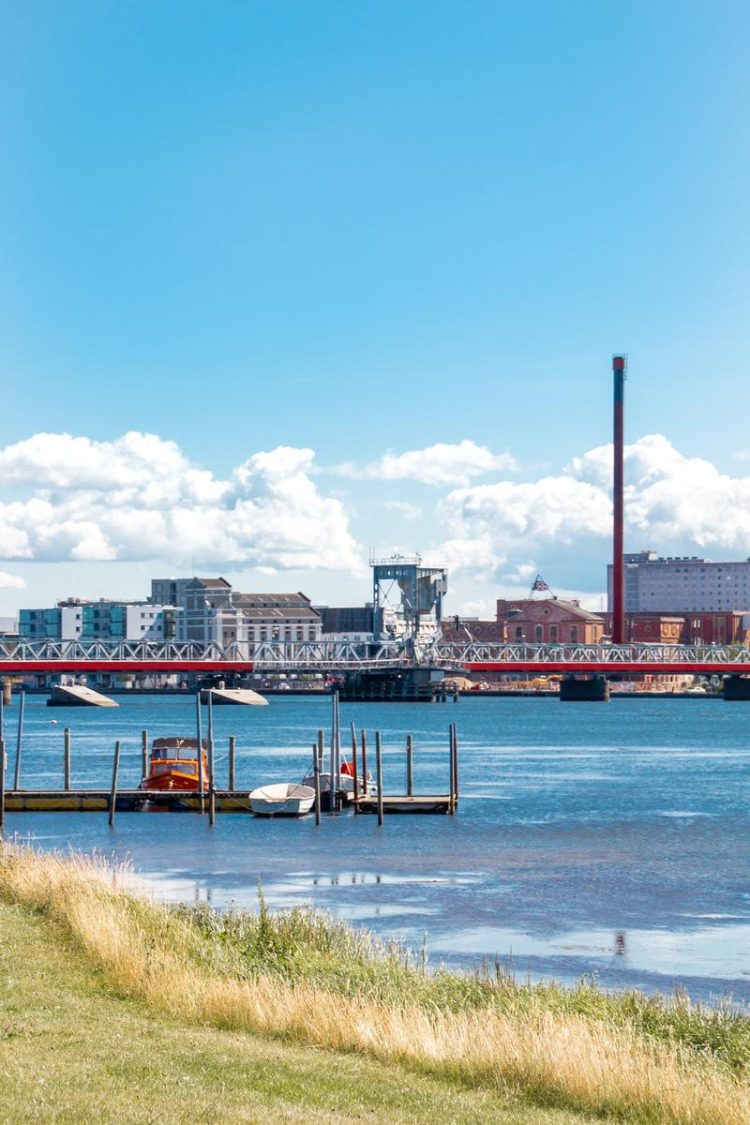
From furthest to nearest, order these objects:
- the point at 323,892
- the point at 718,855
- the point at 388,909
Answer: the point at 718,855 < the point at 323,892 < the point at 388,909

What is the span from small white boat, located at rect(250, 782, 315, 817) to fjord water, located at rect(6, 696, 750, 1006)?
0.86 m

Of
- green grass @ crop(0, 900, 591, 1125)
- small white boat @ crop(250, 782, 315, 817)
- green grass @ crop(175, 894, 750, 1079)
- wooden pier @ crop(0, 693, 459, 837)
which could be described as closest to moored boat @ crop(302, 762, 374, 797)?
wooden pier @ crop(0, 693, 459, 837)

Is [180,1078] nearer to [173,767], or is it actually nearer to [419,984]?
[419,984]

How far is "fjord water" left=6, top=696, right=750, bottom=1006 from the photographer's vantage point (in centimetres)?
3241

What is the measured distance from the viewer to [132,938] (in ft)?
83.3

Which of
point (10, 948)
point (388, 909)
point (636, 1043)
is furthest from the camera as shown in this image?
point (388, 909)

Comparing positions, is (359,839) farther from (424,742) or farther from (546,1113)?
(424,742)

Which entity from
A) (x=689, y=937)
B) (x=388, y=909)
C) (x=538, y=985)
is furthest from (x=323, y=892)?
(x=538, y=985)

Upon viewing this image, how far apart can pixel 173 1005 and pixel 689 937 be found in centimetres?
1622

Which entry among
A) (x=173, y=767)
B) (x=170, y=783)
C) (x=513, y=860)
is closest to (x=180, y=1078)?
(x=513, y=860)

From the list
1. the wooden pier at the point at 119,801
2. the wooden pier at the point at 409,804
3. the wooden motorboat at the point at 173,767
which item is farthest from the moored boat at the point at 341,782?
the wooden motorboat at the point at 173,767

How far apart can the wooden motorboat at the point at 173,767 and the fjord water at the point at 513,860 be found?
4.20 metres

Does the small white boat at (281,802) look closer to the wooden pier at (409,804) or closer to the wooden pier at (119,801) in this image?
the wooden pier at (119,801)

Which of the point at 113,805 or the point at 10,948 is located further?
the point at 113,805
